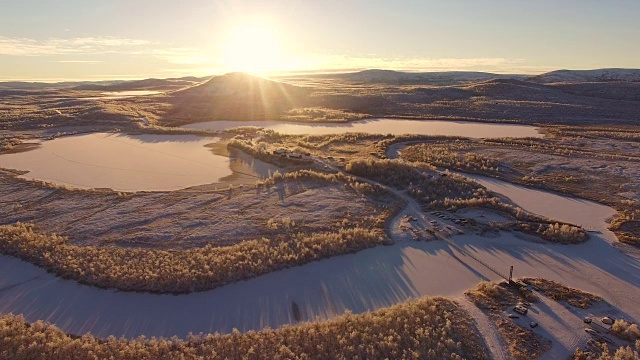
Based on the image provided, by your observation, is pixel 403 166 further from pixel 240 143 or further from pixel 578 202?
pixel 240 143

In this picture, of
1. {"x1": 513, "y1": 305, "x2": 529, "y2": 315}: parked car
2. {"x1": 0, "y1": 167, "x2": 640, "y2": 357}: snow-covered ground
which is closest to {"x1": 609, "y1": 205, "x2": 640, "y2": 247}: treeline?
{"x1": 0, "y1": 167, "x2": 640, "y2": 357}: snow-covered ground

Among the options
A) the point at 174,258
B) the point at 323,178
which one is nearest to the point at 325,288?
the point at 174,258

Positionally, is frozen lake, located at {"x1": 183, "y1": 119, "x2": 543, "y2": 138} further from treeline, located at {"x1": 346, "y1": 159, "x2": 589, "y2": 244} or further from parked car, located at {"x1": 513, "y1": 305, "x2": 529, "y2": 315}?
parked car, located at {"x1": 513, "y1": 305, "x2": 529, "y2": 315}

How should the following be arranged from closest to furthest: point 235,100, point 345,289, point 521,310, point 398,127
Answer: point 521,310
point 345,289
point 398,127
point 235,100

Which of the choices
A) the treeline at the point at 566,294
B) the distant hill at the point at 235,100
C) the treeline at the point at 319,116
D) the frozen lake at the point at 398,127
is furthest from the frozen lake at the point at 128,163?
the treeline at the point at 566,294

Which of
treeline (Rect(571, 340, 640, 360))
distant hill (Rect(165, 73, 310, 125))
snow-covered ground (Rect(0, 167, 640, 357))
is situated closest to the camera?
treeline (Rect(571, 340, 640, 360))

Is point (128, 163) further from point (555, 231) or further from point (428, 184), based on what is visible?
point (555, 231)

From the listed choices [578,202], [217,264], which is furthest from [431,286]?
[578,202]
